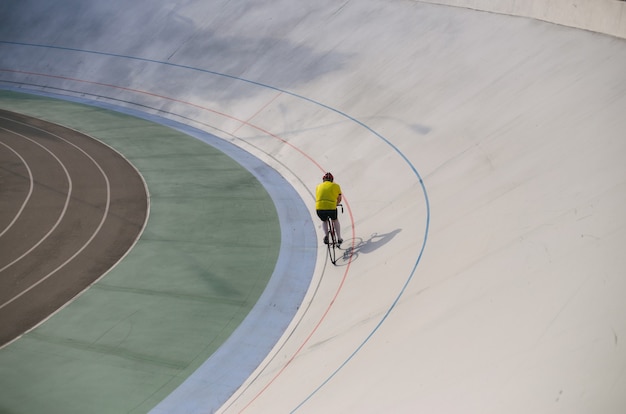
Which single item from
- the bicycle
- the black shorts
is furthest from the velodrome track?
the black shorts

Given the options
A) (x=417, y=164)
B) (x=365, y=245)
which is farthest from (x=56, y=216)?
(x=417, y=164)

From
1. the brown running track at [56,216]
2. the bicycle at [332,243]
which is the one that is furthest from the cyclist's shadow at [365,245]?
the brown running track at [56,216]

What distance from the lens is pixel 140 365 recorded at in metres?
9.05

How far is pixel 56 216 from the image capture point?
43.4 ft

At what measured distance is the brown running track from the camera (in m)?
10.8

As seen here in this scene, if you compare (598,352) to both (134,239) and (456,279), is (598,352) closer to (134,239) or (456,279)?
(456,279)

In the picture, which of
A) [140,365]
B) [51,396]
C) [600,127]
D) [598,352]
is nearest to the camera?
[598,352]

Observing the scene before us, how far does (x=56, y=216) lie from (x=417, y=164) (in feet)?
22.4

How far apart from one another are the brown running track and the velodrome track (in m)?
2.88

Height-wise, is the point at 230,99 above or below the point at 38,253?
above

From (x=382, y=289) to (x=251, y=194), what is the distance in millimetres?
4880

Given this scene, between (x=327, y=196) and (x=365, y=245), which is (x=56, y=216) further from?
(x=365, y=245)

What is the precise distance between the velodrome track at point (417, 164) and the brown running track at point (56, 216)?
2881 mm

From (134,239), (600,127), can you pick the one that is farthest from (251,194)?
(600,127)
